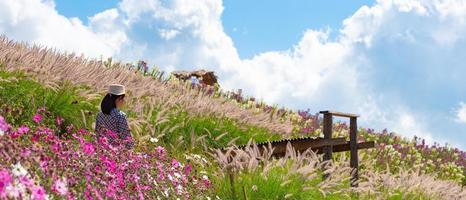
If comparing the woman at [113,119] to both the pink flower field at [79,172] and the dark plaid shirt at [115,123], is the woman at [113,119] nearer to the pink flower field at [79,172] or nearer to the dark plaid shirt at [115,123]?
the dark plaid shirt at [115,123]

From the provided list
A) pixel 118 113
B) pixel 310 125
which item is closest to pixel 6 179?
pixel 118 113

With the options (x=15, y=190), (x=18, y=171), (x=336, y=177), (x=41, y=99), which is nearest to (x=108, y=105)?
(x=41, y=99)

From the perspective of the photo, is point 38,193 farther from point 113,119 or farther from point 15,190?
point 113,119

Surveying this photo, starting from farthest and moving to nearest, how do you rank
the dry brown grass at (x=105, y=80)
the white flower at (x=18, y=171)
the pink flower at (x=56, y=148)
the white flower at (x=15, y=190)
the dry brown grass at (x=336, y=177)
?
the dry brown grass at (x=105, y=80) < the dry brown grass at (x=336, y=177) < the pink flower at (x=56, y=148) < the white flower at (x=18, y=171) < the white flower at (x=15, y=190)

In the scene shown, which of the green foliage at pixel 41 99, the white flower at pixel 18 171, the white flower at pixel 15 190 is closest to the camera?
the white flower at pixel 15 190

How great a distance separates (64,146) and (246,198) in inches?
80.8

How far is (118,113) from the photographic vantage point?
9.11 m

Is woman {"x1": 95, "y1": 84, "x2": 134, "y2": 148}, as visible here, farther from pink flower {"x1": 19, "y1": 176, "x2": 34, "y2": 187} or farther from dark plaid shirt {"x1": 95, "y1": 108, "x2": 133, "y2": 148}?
pink flower {"x1": 19, "y1": 176, "x2": 34, "y2": 187}

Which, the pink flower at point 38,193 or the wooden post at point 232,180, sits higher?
the wooden post at point 232,180

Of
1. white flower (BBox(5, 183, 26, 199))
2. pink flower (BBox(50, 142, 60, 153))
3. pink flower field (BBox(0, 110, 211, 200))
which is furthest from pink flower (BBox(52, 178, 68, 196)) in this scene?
pink flower (BBox(50, 142, 60, 153))

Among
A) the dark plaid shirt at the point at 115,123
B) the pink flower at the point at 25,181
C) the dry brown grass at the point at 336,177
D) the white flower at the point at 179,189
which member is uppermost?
the dark plaid shirt at the point at 115,123

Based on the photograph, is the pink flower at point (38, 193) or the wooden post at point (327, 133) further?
the wooden post at point (327, 133)

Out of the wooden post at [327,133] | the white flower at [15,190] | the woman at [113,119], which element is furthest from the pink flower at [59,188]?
the wooden post at [327,133]

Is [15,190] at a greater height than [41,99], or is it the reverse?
[41,99]
